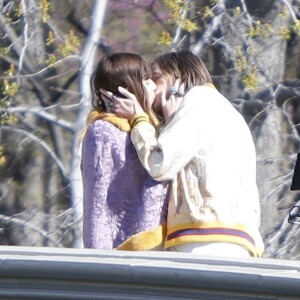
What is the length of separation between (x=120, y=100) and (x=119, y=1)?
3.45 metres

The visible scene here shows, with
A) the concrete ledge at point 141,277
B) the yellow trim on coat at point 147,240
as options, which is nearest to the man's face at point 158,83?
the yellow trim on coat at point 147,240

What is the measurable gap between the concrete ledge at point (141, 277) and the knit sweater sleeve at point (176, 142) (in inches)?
31.1

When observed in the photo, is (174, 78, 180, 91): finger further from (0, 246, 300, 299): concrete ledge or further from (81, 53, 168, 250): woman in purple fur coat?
(0, 246, 300, 299): concrete ledge

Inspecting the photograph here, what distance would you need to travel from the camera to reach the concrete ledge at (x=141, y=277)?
2.47 metres

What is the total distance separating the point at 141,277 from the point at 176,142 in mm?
1066

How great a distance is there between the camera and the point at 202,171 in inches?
143

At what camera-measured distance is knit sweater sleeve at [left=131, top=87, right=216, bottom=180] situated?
359cm

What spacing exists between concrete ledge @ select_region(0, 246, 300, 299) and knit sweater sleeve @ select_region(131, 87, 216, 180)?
0.79 m

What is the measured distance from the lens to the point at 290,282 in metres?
2.42

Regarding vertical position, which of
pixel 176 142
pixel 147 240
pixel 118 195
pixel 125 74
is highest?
pixel 125 74

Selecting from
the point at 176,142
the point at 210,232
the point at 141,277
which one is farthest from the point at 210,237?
the point at 141,277

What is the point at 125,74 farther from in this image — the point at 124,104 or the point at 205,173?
the point at 205,173

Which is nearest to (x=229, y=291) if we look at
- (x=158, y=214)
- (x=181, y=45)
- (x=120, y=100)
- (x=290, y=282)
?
(x=290, y=282)

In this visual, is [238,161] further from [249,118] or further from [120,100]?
[249,118]
